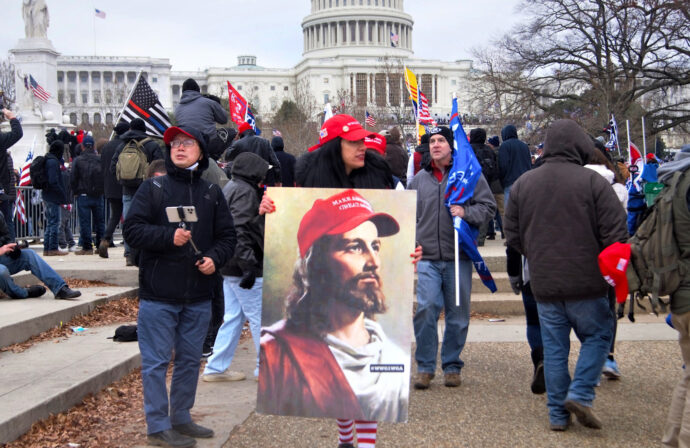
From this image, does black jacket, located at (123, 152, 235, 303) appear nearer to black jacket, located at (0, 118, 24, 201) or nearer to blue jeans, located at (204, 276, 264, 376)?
blue jeans, located at (204, 276, 264, 376)

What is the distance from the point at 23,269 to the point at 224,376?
3.09 meters

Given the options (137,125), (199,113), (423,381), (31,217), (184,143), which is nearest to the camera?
(184,143)

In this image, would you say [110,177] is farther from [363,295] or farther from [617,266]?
[617,266]

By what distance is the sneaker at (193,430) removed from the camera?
528 cm

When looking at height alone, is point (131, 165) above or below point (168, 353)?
above

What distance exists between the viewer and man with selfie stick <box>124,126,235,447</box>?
16.6 feet

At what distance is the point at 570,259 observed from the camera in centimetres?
540

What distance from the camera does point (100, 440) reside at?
5.32 meters

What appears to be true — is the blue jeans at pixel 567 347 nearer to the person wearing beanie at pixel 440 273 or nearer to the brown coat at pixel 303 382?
the person wearing beanie at pixel 440 273

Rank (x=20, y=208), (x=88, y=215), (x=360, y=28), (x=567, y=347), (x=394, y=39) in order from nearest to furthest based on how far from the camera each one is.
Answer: (x=567, y=347) < (x=88, y=215) < (x=20, y=208) < (x=394, y=39) < (x=360, y=28)

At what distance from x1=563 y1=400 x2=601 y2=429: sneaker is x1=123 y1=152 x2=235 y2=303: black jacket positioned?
8.05 feet

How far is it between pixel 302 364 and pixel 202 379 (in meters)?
3.09

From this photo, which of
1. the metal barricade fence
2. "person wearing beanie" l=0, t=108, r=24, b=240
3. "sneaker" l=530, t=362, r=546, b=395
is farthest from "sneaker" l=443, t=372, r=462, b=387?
the metal barricade fence

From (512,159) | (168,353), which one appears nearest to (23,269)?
(168,353)
